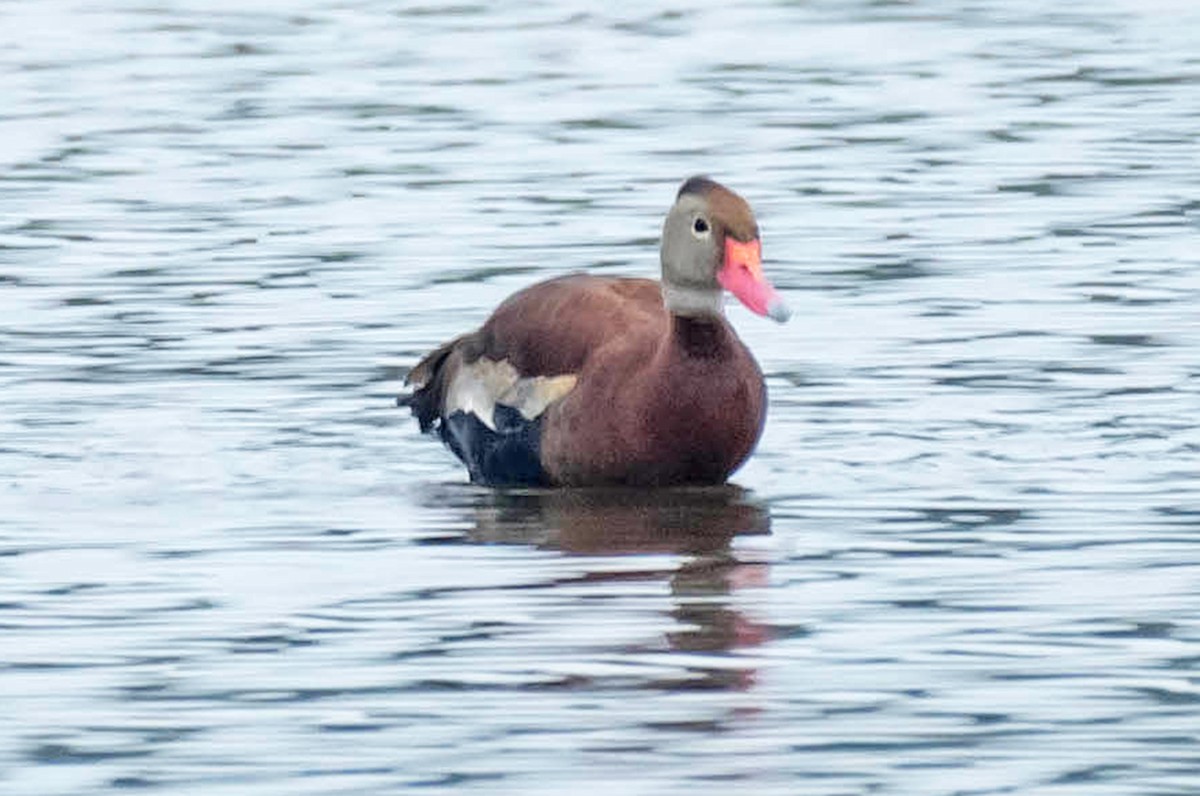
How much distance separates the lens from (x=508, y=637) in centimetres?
964

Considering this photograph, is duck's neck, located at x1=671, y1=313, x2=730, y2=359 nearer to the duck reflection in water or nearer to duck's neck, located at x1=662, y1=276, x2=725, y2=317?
duck's neck, located at x1=662, y1=276, x2=725, y2=317

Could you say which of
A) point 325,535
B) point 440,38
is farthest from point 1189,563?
point 440,38

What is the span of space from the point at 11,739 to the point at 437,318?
21.5 ft

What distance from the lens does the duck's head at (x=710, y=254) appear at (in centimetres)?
1199

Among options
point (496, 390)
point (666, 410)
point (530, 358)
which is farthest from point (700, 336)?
point (496, 390)

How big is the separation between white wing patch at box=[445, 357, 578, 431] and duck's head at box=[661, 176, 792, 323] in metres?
0.45

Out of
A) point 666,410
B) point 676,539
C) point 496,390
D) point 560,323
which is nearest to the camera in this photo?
point 676,539

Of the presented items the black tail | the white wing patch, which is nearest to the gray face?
the white wing patch

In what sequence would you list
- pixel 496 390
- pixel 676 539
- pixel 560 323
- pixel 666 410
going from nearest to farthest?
pixel 676 539 → pixel 666 410 → pixel 560 323 → pixel 496 390

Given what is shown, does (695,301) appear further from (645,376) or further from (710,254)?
(645,376)

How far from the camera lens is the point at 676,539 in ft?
36.8

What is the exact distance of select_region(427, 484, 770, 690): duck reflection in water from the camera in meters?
9.62

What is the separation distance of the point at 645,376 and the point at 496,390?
746 millimetres

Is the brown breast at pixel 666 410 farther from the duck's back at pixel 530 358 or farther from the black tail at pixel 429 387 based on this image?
the black tail at pixel 429 387
